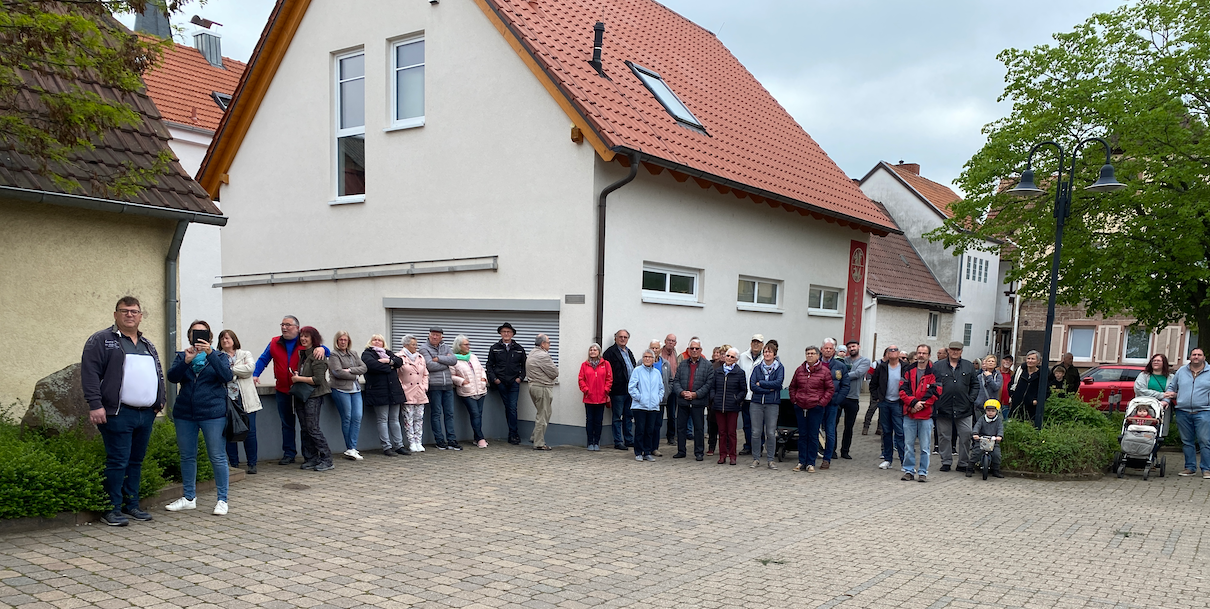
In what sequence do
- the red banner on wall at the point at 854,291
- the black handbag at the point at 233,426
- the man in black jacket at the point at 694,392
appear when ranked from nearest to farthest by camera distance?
1. the black handbag at the point at 233,426
2. the man in black jacket at the point at 694,392
3. the red banner on wall at the point at 854,291

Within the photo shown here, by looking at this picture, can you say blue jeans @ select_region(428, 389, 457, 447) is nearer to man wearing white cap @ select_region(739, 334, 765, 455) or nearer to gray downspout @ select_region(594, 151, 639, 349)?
gray downspout @ select_region(594, 151, 639, 349)

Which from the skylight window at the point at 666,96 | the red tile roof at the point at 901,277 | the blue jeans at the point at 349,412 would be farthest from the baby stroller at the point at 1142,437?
the red tile roof at the point at 901,277

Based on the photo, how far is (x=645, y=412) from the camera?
11.6m

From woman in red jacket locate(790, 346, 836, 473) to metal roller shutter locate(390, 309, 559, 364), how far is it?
12.1 feet

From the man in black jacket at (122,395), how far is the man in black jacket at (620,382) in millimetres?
6368

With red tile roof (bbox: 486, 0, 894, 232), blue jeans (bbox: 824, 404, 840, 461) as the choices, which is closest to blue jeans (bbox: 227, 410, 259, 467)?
red tile roof (bbox: 486, 0, 894, 232)

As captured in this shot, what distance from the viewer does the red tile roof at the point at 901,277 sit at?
94.3ft

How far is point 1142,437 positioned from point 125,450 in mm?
11363

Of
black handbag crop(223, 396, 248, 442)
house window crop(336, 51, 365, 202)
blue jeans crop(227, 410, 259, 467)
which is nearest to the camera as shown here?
black handbag crop(223, 396, 248, 442)

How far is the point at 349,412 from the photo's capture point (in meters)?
10.4

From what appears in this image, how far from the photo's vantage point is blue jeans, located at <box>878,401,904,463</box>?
11.3 m

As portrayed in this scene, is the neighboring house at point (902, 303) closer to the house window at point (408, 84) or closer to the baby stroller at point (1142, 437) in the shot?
the baby stroller at point (1142, 437)

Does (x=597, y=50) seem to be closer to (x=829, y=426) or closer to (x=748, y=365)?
(x=748, y=365)

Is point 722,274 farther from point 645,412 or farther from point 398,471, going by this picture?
point 398,471
